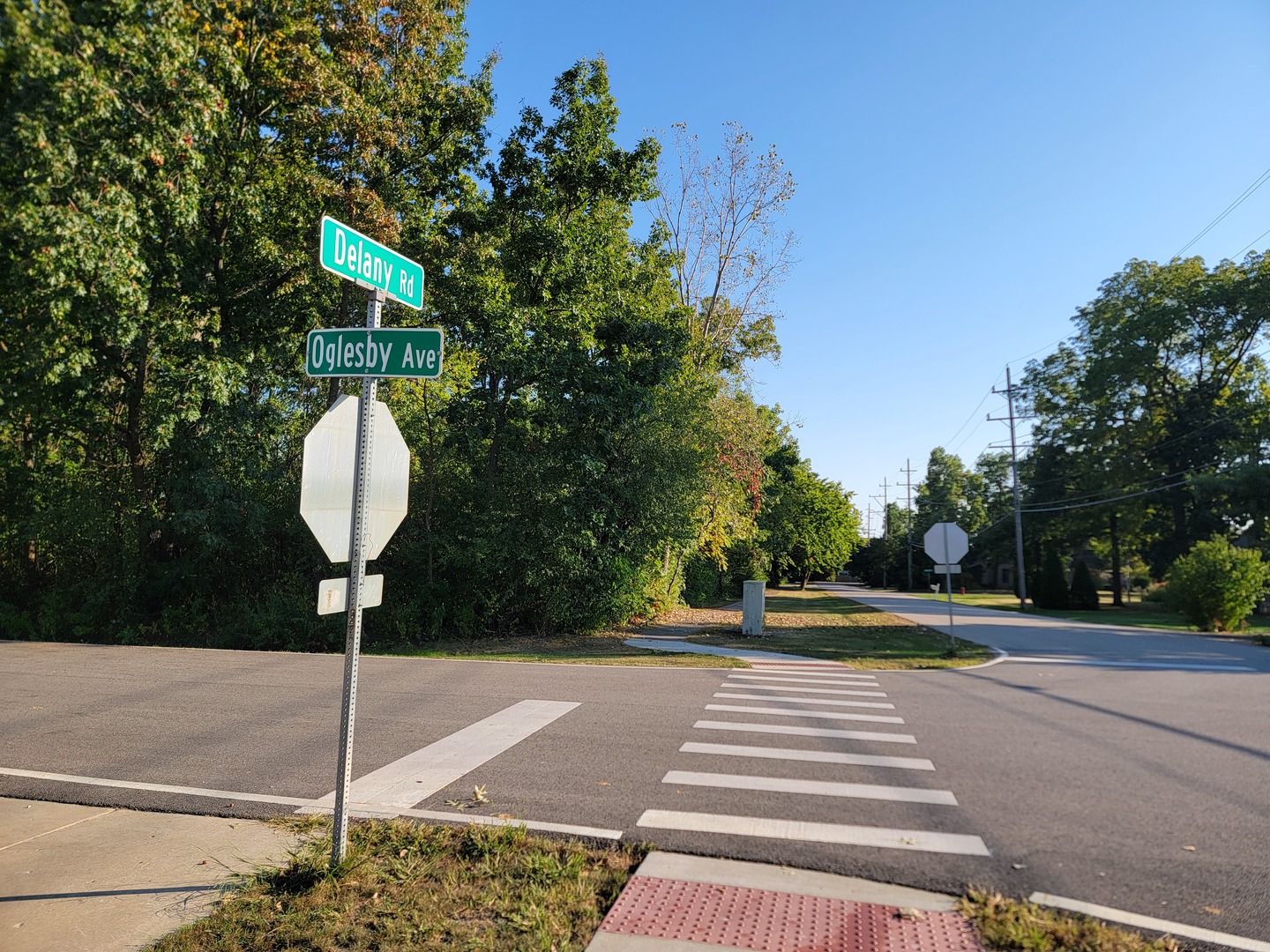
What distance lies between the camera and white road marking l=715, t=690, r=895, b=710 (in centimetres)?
954

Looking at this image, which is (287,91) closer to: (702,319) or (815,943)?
(702,319)

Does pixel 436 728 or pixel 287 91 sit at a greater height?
pixel 287 91

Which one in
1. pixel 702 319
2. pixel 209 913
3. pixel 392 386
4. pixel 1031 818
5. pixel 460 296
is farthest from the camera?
pixel 702 319

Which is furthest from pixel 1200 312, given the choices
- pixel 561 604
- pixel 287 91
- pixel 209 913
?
pixel 209 913

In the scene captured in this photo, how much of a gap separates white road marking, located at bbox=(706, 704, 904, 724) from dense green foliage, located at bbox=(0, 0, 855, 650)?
9.04 m

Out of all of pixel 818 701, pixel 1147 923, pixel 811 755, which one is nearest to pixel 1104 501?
pixel 818 701

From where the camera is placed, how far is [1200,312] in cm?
4438

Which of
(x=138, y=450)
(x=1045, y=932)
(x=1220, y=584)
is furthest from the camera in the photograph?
(x=1220, y=584)

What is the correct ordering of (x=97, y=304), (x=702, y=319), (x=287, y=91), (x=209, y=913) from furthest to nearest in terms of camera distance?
(x=702, y=319), (x=287, y=91), (x=97, y=304), (x=209, y=913)

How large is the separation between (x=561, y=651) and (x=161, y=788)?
33.0 feet

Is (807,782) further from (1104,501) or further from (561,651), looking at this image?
(1104,501)

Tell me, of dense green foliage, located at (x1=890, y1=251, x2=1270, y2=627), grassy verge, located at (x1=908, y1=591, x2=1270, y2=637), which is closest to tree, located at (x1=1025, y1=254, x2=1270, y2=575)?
dense green foliage, located at (x1=890, y1=251, x2=1270, y2=627)

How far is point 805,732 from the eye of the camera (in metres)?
7.90

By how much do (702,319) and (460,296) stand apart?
11.9 meters
